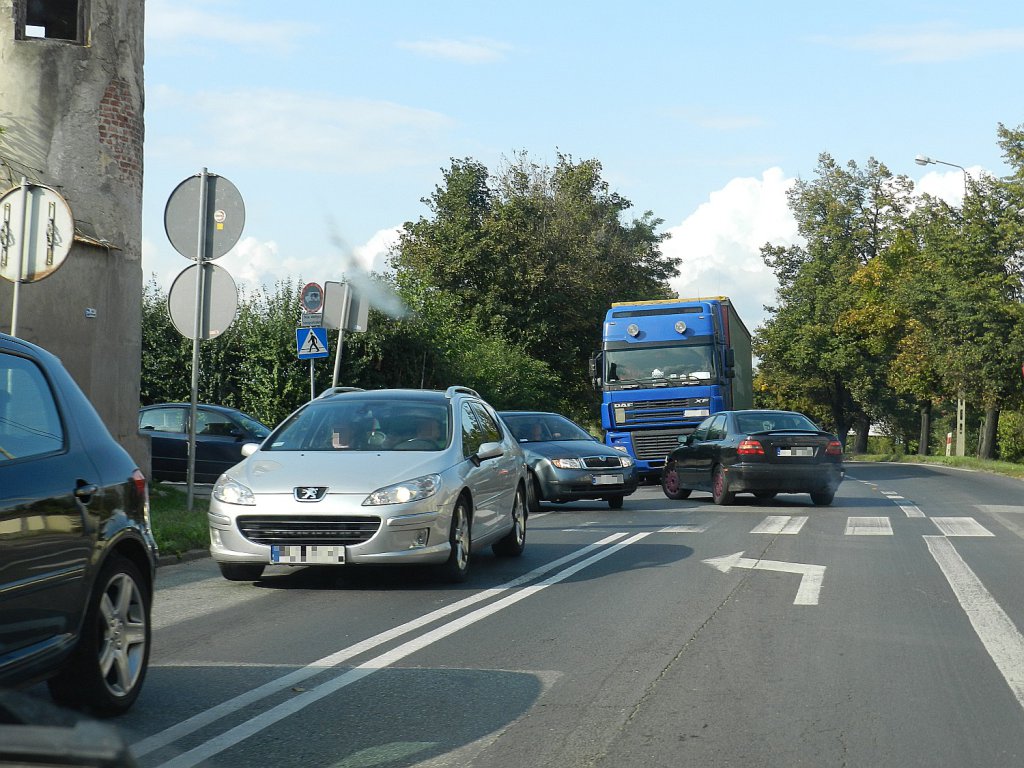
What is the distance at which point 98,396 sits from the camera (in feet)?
54.9

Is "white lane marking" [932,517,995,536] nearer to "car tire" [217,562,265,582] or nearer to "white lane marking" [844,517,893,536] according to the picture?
"white lane marking" [844,517,893,536]

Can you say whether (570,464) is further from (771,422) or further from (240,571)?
(240,571)

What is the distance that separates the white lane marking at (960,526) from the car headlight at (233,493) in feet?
29.7

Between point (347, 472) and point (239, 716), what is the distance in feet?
13.9

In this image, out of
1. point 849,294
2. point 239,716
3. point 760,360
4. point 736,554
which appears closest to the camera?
point 239,716

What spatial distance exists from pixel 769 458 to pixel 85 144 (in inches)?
421

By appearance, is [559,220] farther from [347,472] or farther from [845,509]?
[347,472]

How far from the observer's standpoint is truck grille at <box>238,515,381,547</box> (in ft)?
31.0

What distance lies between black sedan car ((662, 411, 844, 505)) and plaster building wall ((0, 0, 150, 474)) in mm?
9156

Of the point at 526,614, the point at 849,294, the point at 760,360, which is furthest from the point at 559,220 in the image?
the point at 526,614

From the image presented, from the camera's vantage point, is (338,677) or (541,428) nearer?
(338,677)

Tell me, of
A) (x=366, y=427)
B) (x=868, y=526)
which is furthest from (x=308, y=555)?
(x=868, y=526)

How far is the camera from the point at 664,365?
91.1 feet

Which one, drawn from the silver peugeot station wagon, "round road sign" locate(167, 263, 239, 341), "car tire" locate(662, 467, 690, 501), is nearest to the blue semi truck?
"car tire" locate(662, 467, 690, 501)
